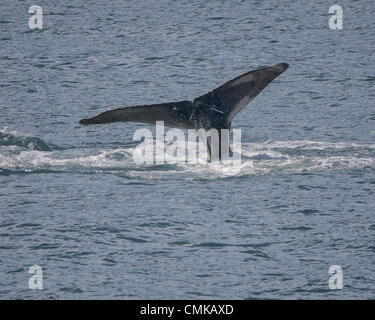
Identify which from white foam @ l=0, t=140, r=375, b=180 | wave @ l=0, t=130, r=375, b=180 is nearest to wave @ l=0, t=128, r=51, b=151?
wave @ l=0, t=130, r=375, b=180

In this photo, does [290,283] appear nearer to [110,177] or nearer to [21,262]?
[21,262]

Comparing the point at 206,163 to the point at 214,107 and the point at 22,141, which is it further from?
the point at 22,141

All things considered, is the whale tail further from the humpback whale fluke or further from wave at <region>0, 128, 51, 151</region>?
wave at <region>0, 128, 51, 151</region>

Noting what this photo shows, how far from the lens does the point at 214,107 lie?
1939cm

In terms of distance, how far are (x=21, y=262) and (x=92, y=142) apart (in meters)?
6.13

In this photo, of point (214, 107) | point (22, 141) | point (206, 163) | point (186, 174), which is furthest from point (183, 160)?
point (22, 141)

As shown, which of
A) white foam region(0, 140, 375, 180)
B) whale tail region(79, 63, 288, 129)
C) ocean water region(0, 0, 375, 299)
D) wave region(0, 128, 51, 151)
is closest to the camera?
ocean water region(0, 0, 375, 299)

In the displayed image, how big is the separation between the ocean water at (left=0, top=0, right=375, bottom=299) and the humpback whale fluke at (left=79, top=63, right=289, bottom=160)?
2.69 ft

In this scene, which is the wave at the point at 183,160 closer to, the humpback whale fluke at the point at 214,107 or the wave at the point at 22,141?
the wave at the point at 22,141

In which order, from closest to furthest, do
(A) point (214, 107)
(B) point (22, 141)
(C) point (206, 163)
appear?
(C) point (206, 163) → (A) point (214, 107) → (B) point (22, 141)

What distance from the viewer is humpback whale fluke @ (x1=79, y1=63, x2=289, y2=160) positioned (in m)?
18.8

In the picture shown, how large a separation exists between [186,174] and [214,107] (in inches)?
55.4

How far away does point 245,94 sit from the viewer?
19266mm

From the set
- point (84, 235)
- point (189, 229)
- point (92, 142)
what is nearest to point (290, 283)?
point (189, 229)
